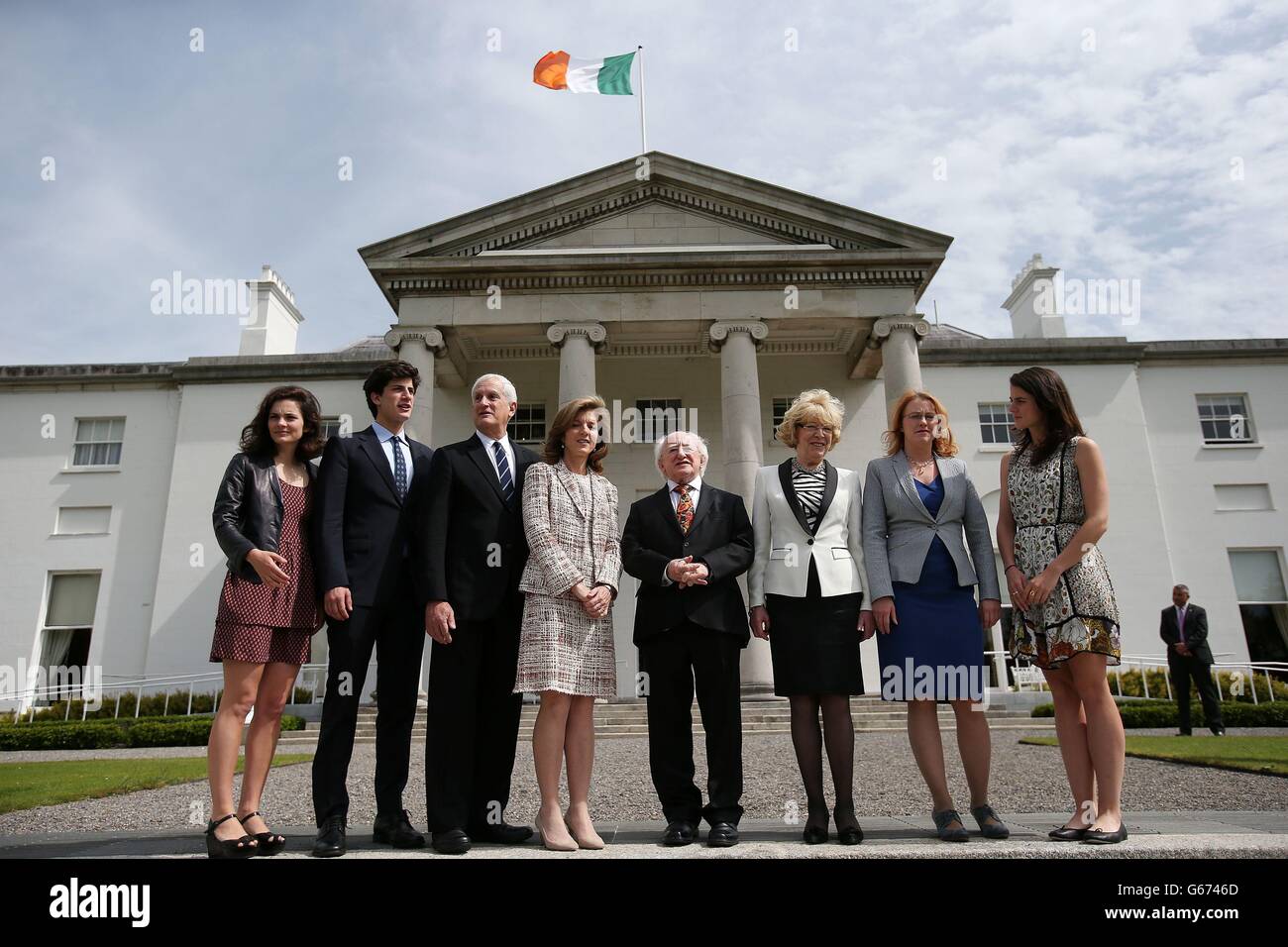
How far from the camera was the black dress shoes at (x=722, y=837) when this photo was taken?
4.22 meters

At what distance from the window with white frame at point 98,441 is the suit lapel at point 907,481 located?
27.1 metres

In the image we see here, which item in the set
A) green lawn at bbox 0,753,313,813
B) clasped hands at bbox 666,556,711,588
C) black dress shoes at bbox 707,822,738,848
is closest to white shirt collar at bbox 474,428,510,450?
clasped hands at bbox 666,556,711,588

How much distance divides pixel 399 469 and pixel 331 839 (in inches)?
81.3

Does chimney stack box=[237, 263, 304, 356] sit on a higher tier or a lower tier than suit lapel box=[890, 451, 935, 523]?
higher

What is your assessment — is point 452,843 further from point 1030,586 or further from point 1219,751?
point 1219,751

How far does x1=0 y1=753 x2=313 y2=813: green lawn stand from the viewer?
8664 millimetres

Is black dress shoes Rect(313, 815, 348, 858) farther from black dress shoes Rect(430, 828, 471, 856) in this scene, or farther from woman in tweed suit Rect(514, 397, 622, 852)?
woman in tweed suit Rect(514, 397, 622, 852)

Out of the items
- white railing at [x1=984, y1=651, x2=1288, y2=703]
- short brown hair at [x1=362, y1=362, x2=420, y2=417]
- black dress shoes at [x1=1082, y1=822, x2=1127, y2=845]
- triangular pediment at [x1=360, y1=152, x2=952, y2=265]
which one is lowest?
black dress shoes at [x1=1082, y1=822, x2=1127, y2=845]

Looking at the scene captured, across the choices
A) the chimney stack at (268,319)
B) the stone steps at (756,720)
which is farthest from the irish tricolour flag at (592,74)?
the stone steps at (756,720)

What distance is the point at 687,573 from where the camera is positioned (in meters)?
4.86

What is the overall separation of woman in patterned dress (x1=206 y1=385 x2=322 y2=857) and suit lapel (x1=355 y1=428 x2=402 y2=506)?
270mm
